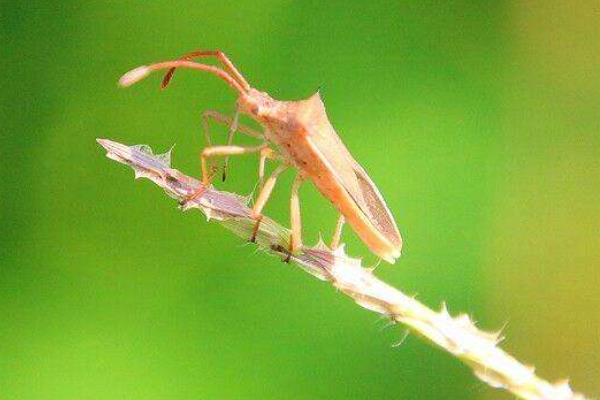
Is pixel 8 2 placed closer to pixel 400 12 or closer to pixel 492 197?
pixel 400 12

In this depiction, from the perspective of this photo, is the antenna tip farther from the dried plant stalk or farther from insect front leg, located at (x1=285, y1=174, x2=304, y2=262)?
insect front leg, located at (x1=285, y1=174, x2=304, y2=262)

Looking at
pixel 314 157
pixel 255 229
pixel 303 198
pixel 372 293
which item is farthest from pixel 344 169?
pixel 303 198

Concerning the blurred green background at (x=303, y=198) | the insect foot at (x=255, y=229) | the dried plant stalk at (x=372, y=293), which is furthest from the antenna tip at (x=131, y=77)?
the blurred green background at (x=303, y=198)

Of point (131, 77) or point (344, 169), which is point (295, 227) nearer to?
point (344, 169)

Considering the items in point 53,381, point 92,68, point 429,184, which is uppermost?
point 429,184

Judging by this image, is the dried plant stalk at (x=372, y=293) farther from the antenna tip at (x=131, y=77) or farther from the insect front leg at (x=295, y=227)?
the antenna tip at (x=131, y=77)

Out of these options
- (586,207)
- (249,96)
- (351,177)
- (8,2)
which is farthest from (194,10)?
(586,207)
